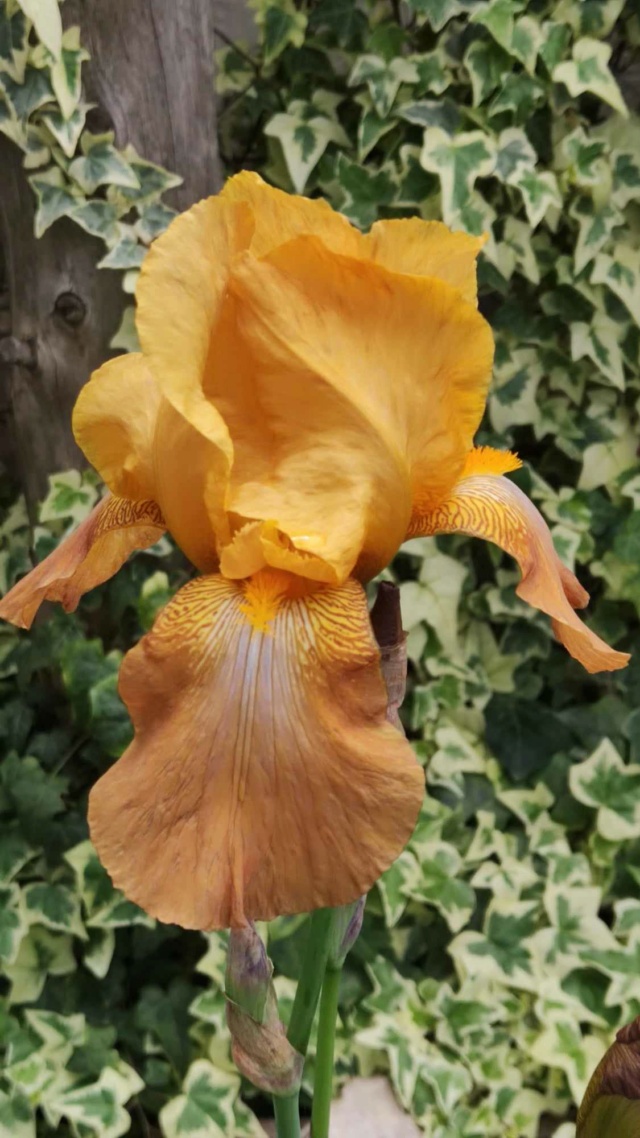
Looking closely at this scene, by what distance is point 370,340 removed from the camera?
→ 0.39m

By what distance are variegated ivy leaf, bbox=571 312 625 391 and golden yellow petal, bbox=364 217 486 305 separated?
0.87 metres

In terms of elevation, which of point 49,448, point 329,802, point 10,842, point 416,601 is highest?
point 329,802

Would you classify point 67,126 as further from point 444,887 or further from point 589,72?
point 444,887

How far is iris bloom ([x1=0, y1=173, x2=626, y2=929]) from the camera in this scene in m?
0.35

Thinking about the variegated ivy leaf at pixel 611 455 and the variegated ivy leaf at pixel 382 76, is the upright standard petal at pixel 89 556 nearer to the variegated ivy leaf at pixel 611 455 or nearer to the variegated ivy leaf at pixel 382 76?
the variegated ivy leaf at pixel 382 76

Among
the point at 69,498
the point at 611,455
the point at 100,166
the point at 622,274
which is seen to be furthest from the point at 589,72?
the point at 69,498

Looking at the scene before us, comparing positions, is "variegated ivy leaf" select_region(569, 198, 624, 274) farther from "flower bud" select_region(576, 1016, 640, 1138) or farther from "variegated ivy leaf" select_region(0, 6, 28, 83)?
"flower bud" select_region(576, 1016, 640, 1138)

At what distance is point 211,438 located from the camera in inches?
14.1

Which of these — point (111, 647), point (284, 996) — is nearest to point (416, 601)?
point (111, 647)

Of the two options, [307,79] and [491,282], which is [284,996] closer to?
[491,282]

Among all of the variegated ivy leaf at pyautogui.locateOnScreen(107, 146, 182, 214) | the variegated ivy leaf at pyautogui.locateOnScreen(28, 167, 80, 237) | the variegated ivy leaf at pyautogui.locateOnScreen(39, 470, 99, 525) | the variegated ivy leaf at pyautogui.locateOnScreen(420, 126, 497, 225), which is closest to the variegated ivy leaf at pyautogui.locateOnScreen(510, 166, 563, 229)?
the variegated ivy leaf at pyautogui.locateOnScreen(420, 126, 497, 225)

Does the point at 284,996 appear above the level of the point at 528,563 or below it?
below

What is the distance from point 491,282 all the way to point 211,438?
92 centimetres

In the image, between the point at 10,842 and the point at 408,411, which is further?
the point at 10,842
